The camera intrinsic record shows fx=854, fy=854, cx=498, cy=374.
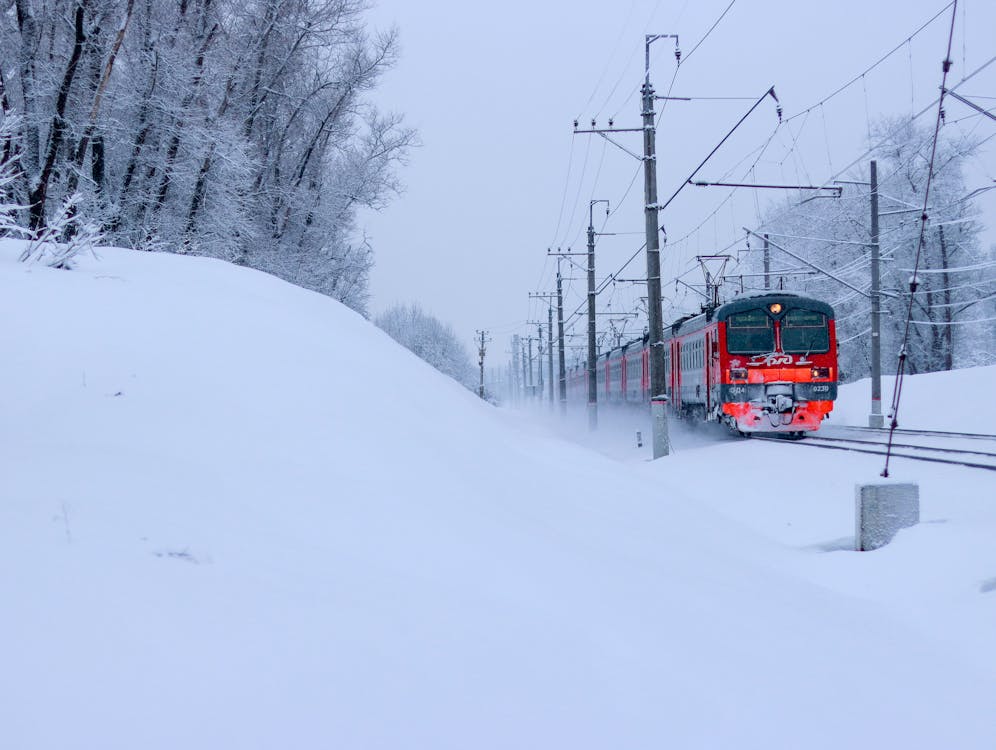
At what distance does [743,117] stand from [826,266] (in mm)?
33256

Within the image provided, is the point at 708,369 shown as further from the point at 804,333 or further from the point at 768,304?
the point at 804,333

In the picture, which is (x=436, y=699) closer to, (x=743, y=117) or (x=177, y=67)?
(x=743, y=117)

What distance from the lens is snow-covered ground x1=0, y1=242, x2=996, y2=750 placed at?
120 inches

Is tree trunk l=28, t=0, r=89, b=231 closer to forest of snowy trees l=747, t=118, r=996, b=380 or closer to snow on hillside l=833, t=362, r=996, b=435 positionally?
snow on hillside l=833, t=362, r=996, b=435

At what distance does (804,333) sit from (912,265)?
20.6m

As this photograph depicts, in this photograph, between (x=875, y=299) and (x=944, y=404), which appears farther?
(x=944, y=404)

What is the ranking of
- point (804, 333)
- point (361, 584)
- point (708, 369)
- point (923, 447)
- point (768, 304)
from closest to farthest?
point (361, 584) → point (923, 447) → point (768, 304) → point (804, 333) → point (708, 369)

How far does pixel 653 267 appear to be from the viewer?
17.0 metres

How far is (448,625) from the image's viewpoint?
3.81m

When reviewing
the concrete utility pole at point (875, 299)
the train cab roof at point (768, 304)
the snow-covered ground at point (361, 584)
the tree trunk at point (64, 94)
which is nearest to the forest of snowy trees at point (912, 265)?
the concrete utility pole at point (875, 299)

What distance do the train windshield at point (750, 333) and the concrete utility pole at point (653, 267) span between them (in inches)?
134

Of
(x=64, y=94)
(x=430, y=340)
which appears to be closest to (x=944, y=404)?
(x=64, y=94)

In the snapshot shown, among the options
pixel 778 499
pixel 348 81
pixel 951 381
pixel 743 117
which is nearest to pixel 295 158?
pixel 348 81

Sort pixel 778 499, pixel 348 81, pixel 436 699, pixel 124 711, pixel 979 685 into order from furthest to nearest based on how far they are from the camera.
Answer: pixel 348 81 < pixel 778 499 < pixel 979 685 < pixel 436 699 < pixel 124 711
